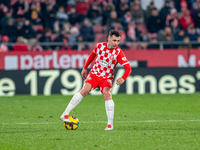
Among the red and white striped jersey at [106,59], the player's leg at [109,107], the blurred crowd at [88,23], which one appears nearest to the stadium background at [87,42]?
the blurred crowd at [88,23]

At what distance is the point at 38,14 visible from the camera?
18.9 meters

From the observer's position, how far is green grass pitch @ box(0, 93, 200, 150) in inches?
223

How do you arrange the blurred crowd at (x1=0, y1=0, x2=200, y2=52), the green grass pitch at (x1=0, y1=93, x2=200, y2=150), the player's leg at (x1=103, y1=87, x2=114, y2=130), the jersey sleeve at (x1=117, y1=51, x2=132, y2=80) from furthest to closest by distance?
the blurred crowd at (x1=0, y1=0, x2=200, y2=52), the jersey sleeve at (x1=117, y1=51, x2=132, y2=80), the player's leg at (x1=103, y1=87, x2=114, y2=130), the green grass pitch at (x1=0, y1=93, x2=200, y2=150)

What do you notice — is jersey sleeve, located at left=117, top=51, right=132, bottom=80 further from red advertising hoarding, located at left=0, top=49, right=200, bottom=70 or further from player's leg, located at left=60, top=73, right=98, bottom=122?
red advertising hoarding, located at left=0, top=49, right=200, bottom=70

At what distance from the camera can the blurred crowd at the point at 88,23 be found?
17.9 meters

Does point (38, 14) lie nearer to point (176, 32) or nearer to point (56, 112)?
point (176, 32)

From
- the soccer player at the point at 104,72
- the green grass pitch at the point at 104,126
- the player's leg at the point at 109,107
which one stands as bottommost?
the green grass pitch at the point at 104,126

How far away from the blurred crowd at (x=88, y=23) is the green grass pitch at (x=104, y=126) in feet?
17.5

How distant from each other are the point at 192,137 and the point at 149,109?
4.83m

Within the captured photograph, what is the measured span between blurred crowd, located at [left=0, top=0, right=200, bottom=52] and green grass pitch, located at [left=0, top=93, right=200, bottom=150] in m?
5.34

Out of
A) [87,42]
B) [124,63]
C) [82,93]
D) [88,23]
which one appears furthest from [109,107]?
[88,23]

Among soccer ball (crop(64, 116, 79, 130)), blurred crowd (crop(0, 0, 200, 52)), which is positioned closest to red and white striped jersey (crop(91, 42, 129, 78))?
soccer ball (crop(64, 116, 79, 130))

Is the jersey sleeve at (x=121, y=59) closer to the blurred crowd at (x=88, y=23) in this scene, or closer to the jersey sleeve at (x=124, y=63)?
the jersey sleeve at (x=124, y=63)

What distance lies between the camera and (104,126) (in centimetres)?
771
